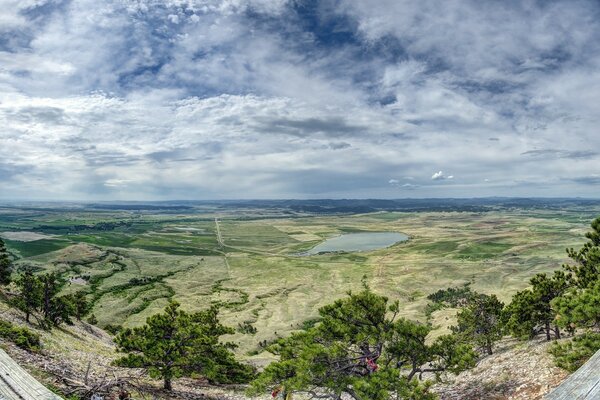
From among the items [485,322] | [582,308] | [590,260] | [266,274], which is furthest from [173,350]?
[266,274]

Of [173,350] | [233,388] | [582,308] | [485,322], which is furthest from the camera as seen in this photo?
[485,322]

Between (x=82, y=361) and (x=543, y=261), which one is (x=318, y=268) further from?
(x=82, y=361)

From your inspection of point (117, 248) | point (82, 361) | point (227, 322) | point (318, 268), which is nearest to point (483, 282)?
point (318, 268)

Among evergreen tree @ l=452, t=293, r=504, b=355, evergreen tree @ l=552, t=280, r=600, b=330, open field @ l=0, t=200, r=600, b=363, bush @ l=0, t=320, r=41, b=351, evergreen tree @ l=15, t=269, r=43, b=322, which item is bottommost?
open field @ l=0, t=200, r=600, b=363

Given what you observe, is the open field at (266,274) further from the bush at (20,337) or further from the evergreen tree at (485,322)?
the bush at (20,337)

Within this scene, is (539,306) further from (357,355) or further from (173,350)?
(173,350)

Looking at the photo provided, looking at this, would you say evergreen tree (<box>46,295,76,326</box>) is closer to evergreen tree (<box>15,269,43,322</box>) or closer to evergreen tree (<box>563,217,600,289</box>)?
evergreen tree (<box>15,269,43,322</box>)

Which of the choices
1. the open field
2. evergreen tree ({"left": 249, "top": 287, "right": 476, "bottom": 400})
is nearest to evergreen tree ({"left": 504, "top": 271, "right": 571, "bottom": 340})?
evergreen tree ({"left": 249, "top": 287, "right": 476, "bottom": 400})
